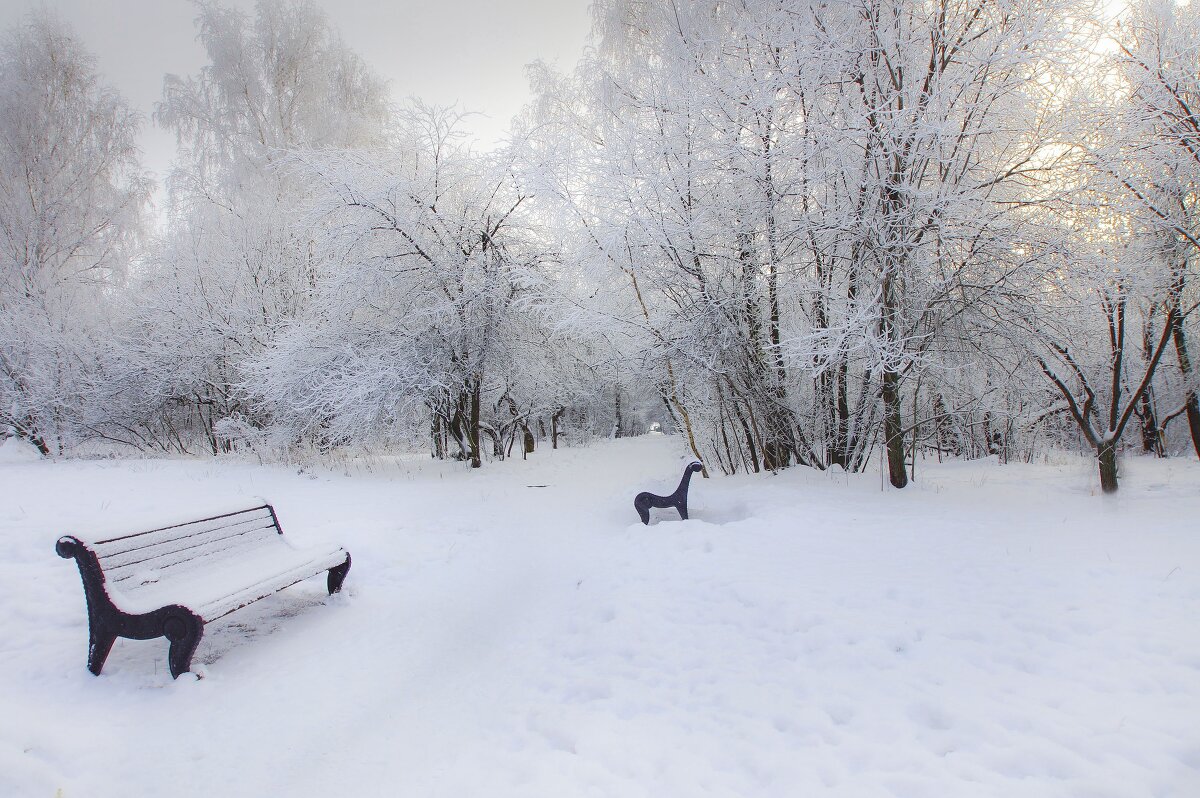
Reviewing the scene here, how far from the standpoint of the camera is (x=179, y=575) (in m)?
3.04

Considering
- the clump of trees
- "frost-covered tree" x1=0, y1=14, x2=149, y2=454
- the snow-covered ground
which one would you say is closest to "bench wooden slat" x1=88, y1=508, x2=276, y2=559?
the snow-covered ground

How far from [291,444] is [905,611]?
10552 mm

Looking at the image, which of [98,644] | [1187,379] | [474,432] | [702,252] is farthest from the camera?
[474,432]

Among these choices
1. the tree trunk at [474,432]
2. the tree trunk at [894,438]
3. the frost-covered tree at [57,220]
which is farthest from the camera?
the frost-covered tree at [57,220]

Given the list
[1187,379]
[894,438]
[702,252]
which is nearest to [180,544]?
[702,252]

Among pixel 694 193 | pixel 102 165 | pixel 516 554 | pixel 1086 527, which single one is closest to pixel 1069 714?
pixel 1086 527

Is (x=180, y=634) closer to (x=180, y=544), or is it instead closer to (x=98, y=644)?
(x=98, y=644)

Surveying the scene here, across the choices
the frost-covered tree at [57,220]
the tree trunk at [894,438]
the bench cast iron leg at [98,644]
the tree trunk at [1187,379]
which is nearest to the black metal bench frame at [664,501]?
the tree trunk at [894,438]

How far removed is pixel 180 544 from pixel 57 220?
14.8m

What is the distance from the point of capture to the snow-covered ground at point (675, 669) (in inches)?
75.9

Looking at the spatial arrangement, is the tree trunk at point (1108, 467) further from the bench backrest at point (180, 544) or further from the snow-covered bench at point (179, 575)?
the bench backrest at point (180, 544)

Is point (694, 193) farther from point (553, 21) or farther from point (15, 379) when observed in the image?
point (15, 379)

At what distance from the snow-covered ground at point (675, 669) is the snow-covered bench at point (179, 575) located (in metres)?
0.15

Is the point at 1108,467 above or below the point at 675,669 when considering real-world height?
above
